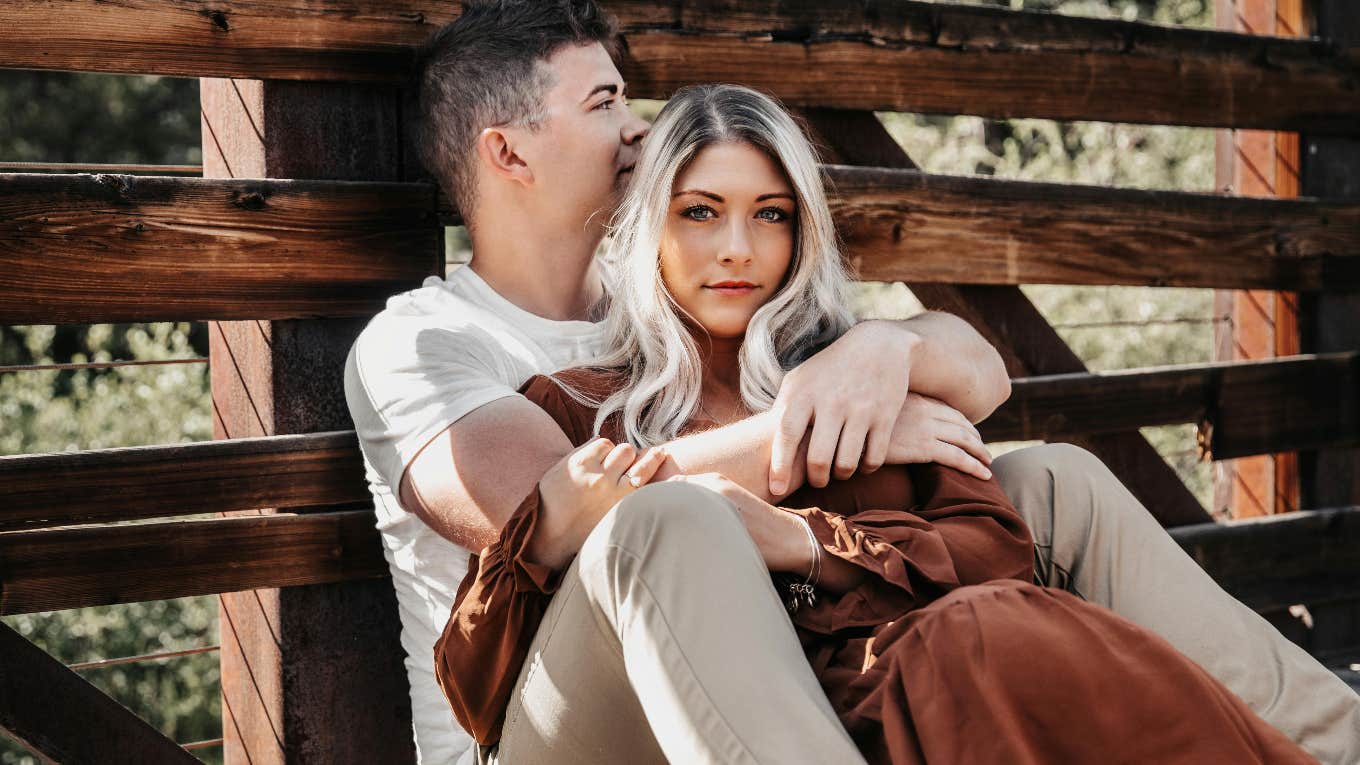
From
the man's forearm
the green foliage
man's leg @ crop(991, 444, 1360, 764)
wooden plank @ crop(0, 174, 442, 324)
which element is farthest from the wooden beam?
the green foliage

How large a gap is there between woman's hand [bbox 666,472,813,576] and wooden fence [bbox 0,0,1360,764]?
922 millimetres

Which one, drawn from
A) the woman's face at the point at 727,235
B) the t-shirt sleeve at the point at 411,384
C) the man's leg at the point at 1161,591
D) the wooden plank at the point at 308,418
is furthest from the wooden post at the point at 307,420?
the man's leg at the point at 1161,591

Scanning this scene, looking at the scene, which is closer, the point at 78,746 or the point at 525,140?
the point at 78,746

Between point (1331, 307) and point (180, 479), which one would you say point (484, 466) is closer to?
point (180, 479)

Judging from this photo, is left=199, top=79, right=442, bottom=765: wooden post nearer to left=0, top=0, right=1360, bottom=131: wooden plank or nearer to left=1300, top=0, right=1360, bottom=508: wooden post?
left=0, top=0, right=1360, bottom=131: wooden plank

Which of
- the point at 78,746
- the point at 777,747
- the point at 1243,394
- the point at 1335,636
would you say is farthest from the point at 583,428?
the point at 1335,636

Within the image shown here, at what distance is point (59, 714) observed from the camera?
2236mm

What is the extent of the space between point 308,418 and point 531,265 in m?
0.50

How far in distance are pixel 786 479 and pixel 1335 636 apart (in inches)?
93.2

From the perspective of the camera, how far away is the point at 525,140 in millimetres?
2516

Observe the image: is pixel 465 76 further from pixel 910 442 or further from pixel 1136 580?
pixel 1136 580

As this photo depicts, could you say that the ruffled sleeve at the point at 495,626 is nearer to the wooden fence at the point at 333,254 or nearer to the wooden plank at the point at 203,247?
the wooden fence at the point at 333,254

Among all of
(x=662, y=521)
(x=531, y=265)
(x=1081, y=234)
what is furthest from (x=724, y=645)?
(x=1081, y=234)

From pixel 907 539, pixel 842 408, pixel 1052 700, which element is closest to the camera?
pixel 1052 700
